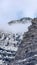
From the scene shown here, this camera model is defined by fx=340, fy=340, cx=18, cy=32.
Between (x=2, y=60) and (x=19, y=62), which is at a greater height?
(x=2, y=60)

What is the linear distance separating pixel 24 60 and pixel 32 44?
13.4 ft

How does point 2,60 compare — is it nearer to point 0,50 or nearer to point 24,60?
point 0,50

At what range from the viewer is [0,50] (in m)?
108

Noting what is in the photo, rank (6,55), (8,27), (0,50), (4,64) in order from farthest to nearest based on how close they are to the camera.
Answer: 1. (8,27)
2. (0,50)
3. (6,55)
4. (4,64)

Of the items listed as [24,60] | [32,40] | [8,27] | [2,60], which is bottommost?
[24,60]

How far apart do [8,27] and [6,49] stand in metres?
76.9

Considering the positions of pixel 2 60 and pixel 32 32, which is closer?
pixel 32 32

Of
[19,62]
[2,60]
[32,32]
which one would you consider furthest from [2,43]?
[19,62]

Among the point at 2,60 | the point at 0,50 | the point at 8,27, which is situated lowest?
the point at 2,60

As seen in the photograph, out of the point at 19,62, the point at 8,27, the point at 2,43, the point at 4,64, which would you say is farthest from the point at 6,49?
the point at 8,27

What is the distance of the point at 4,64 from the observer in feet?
285

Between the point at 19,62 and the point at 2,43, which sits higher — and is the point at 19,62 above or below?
below

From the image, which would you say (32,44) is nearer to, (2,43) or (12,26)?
(2,43)

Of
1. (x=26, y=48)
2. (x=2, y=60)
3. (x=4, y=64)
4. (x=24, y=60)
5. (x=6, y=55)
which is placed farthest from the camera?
(x=6, y=55)
